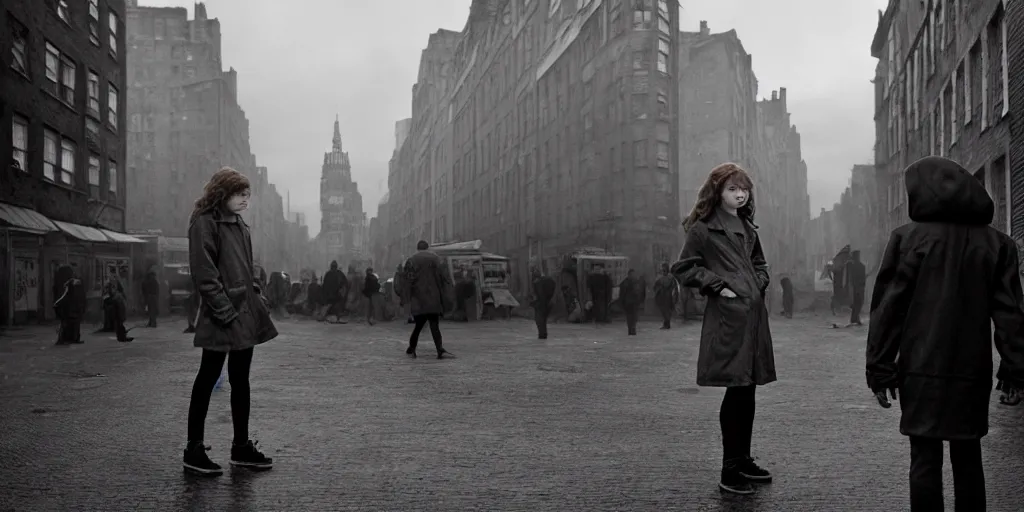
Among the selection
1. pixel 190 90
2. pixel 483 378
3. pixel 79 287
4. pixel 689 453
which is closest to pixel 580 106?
pixel 79 287

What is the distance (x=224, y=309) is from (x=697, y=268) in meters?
2.58

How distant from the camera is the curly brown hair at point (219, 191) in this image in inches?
197

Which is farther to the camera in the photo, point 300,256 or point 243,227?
point 300,256

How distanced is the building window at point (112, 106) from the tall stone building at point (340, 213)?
114 m

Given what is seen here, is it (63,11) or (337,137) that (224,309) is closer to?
(63,11)

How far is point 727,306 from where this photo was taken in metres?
4.58

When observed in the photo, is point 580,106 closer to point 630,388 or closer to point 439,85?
point 630,388

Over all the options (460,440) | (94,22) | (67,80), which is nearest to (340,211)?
Result: (94,22)

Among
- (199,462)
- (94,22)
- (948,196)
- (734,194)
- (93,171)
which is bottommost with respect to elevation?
(199,462)

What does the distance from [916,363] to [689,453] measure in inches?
96.3

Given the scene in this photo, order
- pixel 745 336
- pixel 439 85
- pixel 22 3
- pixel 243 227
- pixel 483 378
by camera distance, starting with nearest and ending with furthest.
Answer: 1. pixel 745 336
2. pixel 243 227
3. pixel 483 378
4. pixel 22 3
5. pixel 439 85

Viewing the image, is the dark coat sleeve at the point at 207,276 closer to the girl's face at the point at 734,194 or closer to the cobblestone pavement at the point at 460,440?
the cobblestone pavement at the point at 460,440

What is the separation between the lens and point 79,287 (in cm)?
1644

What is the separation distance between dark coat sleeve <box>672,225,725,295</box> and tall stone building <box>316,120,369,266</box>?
145273 millimetres
